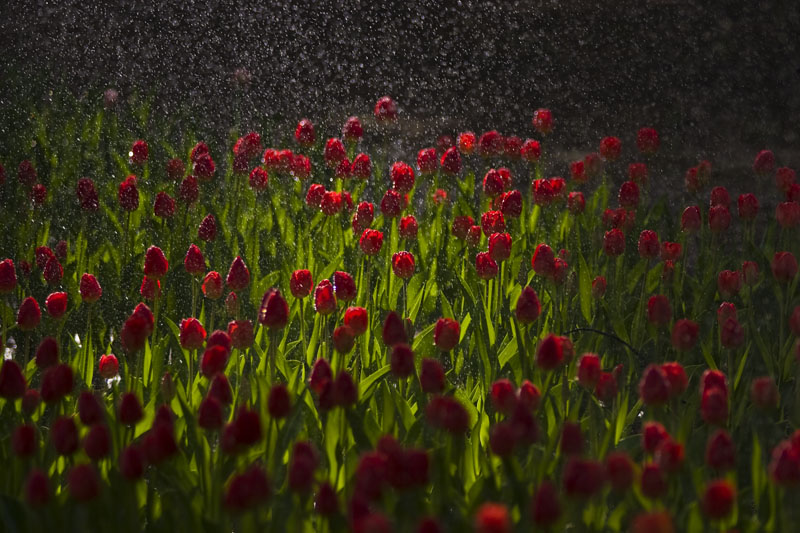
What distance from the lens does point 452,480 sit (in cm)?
144

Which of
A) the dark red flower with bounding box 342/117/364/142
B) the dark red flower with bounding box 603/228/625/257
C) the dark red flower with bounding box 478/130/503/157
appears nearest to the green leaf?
the dark red flower with bounding box 603/228/625/257

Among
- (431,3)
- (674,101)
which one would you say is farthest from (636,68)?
(431,3)

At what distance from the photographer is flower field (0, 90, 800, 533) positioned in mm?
1244

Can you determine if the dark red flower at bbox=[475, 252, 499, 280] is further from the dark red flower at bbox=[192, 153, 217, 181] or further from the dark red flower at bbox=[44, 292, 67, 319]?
the dark red flower at bbox=[192, 153, 217, 181]

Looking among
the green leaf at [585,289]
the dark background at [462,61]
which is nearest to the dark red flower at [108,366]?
the green leaf at [585,289]

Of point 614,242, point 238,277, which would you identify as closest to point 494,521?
point 238,277

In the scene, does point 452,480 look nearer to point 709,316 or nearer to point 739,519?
point 739,519

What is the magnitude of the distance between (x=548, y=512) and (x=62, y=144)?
3.22m

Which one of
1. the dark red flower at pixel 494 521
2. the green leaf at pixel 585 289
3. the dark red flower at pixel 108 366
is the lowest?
the green leaf at pixel 585 289

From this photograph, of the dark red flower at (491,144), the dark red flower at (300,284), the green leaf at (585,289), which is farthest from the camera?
the dark red flower at (491,144)

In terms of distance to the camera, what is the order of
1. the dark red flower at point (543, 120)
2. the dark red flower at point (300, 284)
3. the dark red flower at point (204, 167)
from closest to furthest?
the dark red flower at point (300, 284) → the dark red flower at point (204, 167) → the dark red flower at point (543, 120)

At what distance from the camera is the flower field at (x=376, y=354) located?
124cm

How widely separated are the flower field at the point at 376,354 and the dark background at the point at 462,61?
70.2 inches

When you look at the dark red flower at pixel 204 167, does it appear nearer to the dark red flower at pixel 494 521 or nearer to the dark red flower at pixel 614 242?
the dark red flower at pixel 614 242
